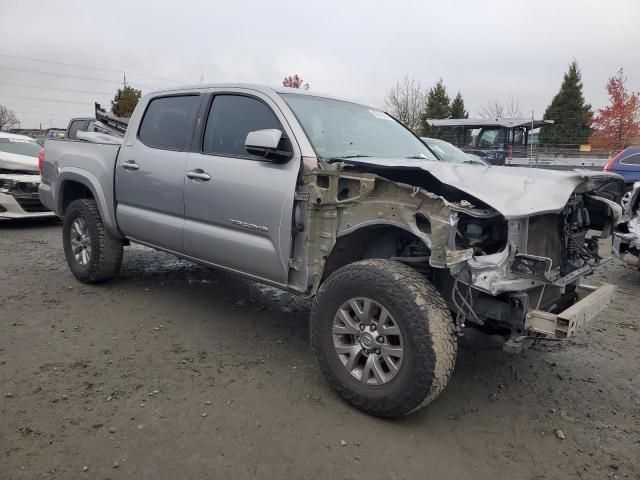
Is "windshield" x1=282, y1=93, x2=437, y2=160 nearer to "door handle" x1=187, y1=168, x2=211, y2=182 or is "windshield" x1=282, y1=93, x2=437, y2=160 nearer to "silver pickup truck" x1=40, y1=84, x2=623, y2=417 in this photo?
"silver pickup truck" x1=40, y1=84, x2=623, y2=417

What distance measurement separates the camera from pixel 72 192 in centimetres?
566

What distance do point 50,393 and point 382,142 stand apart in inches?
113

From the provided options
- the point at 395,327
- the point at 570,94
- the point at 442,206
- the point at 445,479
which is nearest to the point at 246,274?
the point at 395,327

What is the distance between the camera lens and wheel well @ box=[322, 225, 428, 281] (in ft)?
10.7

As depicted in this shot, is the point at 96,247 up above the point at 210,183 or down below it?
below

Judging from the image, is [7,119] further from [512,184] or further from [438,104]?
[512,184]

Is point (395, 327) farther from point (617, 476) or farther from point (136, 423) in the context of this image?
point (136, 423)

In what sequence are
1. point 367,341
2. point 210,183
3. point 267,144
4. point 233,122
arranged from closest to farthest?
point 367,341, point 267,144, point 210,183, point 233,122

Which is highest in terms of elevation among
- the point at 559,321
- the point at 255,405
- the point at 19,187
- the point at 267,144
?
the point at 267,144

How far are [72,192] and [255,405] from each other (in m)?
3.73

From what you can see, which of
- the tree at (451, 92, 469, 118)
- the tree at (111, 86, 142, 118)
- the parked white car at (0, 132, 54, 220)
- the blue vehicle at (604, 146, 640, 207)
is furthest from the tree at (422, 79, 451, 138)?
the parked white car at (0, 132, 54, 220)

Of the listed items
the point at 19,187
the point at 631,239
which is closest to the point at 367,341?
the point at 631,239

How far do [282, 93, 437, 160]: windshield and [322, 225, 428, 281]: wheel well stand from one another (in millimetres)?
584

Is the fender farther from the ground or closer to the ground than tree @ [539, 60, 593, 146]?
closer to the ground
